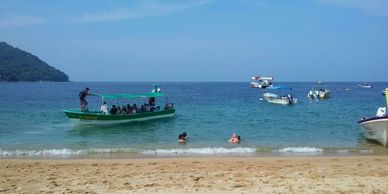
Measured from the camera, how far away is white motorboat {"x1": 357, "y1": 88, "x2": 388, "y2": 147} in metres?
19.6

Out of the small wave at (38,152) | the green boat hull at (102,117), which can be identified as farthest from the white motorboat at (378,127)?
the green boat hull at (102,117)

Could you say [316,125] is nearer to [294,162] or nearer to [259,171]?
[294,162]

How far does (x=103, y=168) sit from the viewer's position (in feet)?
45.6

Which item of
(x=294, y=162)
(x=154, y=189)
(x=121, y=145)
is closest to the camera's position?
(x=154, y=189)

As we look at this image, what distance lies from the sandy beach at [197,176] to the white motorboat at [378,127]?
438 cm

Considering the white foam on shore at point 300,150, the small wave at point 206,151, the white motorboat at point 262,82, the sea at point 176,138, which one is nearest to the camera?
the small wave at point 206,151

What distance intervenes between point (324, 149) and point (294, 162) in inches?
209

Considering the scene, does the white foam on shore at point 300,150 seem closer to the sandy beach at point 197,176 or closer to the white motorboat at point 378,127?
the white motorboat at point 378,127

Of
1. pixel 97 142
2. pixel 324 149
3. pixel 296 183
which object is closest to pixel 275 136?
pixel 324 149

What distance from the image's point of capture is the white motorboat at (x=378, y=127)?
19.6m

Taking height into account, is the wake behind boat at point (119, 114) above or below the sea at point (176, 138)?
above

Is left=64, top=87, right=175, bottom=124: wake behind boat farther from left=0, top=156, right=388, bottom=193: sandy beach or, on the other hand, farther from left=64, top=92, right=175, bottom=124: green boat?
left=0, top=156, right=388, bottom=193: sandy beach

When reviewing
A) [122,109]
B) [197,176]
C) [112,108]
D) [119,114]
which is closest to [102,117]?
[119,114]

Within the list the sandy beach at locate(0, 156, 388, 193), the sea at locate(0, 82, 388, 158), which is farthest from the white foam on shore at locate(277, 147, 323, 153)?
the sandy beach at locate(0, 156, 388, 193)
